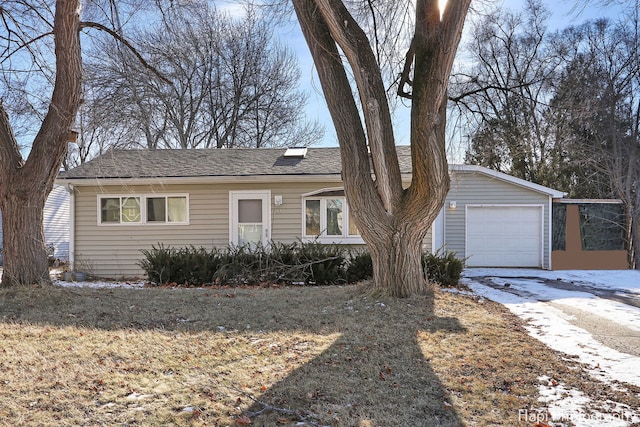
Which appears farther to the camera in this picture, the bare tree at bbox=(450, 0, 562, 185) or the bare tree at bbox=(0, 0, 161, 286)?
the bare tree at bbox=(450, 0, 562, 185)

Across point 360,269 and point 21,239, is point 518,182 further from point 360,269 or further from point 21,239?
point 21,239

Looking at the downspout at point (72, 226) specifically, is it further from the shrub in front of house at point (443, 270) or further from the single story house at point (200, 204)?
the shrub in front of house at point (443, 270)

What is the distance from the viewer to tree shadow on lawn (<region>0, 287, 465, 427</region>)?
309 centimetres

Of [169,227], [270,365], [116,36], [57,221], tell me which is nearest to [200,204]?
[169,227]

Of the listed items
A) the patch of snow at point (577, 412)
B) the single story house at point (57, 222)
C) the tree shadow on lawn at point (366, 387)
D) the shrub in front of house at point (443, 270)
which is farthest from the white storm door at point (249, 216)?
the single story house at point (57, 222)

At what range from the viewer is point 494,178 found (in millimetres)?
13461

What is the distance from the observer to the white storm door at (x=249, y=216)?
454 inches

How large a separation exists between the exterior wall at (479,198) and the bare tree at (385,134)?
711cm

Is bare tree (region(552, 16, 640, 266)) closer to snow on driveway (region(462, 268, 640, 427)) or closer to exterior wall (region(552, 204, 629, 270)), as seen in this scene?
exterior wall (region(552, 204, 629, 270))

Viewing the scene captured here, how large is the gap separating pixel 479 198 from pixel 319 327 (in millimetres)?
9720

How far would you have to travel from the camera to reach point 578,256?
45.3ft

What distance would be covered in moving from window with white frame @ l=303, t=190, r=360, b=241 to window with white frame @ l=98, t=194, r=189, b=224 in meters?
3.21

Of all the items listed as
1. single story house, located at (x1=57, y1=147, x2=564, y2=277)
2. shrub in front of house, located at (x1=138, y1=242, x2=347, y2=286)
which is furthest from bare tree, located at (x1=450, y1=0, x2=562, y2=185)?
shrub in front of house, located at (x1=138, y1=242, x2=347, y2=286)

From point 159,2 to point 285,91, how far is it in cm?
1374
